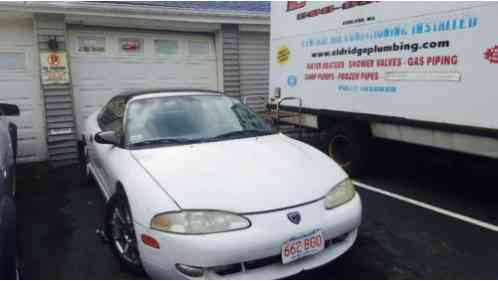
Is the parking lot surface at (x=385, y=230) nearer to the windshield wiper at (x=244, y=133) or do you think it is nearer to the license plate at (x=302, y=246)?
the license plate at (x=302, y=246)

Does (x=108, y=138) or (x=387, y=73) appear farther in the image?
(x=387, y=73)

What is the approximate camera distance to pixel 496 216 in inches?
150

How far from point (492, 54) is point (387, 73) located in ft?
3.83

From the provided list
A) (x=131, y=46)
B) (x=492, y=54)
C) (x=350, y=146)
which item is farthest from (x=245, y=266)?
(x=131, y=46)

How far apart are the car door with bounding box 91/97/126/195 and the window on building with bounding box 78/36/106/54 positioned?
288cm

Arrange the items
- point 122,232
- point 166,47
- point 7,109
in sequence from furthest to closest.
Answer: point 166,47 → point 7,109 → point 122,232

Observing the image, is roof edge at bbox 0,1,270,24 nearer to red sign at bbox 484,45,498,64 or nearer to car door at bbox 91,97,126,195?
car door at bbox 91,97,126,195

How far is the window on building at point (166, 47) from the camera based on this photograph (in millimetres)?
7539

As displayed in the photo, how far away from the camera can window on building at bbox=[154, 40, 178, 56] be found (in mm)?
7539

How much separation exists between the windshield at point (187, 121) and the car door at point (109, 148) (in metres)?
0.21

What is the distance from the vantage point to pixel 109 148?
11.7ft

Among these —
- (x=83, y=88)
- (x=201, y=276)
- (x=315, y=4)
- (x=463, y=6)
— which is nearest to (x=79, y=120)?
(x=83, y=88)

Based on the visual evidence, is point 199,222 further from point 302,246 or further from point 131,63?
point 131,63

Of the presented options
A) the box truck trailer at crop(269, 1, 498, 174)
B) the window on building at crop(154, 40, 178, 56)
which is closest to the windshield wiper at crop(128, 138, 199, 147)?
the box truck trailer at crop(269, 1, 498, 174)
